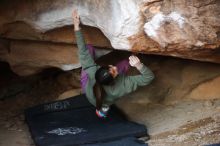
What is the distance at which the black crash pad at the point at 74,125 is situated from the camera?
4.00m

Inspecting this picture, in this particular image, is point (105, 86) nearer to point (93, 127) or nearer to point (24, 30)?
point (93, 127)

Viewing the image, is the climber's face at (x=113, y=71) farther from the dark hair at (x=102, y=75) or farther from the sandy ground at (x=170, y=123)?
the sandy ground at (x=170, y=123)

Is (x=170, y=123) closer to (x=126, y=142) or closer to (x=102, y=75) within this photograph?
(x=126, y=142)

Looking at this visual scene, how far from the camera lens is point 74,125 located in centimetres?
439

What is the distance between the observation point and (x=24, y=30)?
4.56 metres

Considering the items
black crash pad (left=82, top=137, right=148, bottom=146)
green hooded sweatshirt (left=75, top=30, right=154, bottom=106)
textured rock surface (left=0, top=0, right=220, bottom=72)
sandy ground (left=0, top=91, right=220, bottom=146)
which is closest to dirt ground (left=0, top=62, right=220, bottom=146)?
sandy ground (left=0, top=91, right=220, bottom=146)

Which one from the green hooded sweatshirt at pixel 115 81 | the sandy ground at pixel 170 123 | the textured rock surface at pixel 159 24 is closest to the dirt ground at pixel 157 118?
the sandy ground at pixel 170 123

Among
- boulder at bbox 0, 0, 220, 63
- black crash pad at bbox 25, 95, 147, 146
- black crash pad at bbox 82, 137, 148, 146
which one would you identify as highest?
boulder at bbox 0, 0, 220, 63

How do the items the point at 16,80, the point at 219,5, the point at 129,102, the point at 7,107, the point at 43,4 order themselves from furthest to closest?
the point at 16,80, the point at 7,107, the point at 129,102, the point at 43,4, the point at 219,5

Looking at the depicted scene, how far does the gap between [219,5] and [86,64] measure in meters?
1.23

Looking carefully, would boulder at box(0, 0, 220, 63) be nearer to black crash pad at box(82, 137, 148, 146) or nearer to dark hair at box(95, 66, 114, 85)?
dark hair at box(95, 66, 114, 85)

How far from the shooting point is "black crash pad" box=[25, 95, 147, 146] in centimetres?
400

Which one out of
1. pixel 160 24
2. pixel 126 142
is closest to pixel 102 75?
pixel 126 142

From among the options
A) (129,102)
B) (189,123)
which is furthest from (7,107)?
(189,123)
